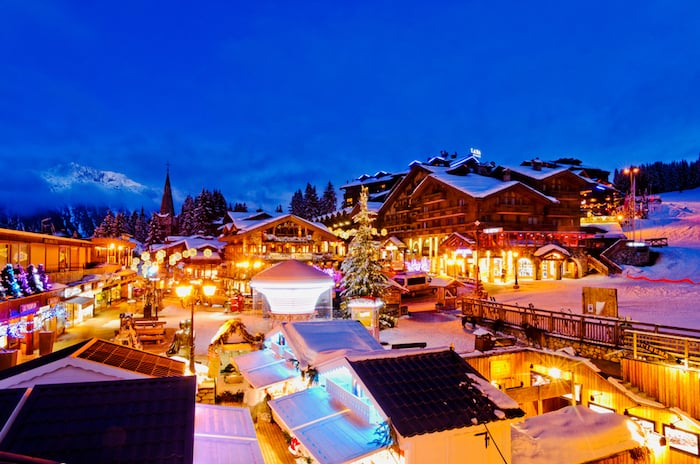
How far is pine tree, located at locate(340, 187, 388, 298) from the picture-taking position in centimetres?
2294

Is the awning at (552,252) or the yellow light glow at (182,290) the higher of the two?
the awning at (552,252)

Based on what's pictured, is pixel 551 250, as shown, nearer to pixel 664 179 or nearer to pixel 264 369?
pixel 264 369

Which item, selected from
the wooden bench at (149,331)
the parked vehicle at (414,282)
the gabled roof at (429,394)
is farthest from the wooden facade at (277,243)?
the gabled roof at (429,394)

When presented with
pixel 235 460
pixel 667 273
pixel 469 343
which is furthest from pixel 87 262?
pixel 667 273

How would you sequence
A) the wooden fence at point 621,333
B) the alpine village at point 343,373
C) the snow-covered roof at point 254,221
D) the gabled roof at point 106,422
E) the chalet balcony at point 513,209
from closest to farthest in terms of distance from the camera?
the gabled roof at point 106,422 < the alpine village at point 343,373 < the wooden fence at point 621,333 < the snow-covered roof at point 254,221 < the chalet balcony at point 513,209

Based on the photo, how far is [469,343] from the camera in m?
17.9

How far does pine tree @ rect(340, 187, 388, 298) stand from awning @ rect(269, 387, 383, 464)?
13.5m

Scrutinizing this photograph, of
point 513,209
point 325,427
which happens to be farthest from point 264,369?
point 513,209

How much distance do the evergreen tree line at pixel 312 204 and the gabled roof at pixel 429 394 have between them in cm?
6896

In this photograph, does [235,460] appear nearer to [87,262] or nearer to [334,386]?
[334,386]

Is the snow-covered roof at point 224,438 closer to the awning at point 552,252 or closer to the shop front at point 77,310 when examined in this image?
the shop front at point 77,310

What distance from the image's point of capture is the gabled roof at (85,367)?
6828 millimetres

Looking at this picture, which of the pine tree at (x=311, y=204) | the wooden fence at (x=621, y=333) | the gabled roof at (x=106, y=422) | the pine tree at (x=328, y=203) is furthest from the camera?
the pine tree at (x=328, y=203)

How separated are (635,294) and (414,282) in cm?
1502
